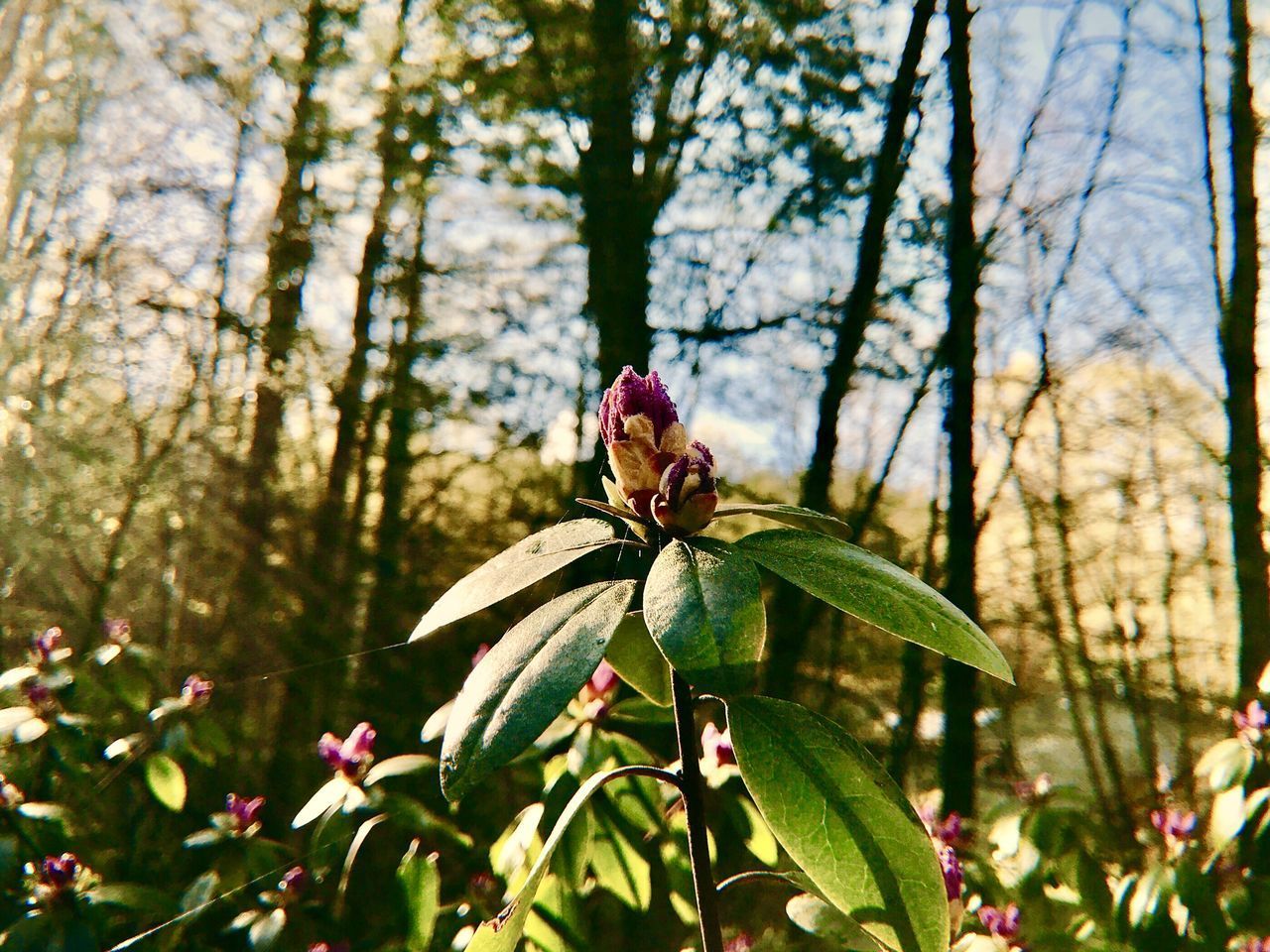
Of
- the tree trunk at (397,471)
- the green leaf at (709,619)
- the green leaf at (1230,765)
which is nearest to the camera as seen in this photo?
the green leaf at (709,619)

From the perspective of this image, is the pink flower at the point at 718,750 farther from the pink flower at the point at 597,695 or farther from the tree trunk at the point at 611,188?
the tree trunk at the point at 611,188

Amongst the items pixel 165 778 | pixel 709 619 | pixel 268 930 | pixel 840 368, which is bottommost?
pixel 268 930

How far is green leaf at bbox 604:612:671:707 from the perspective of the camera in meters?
0.51

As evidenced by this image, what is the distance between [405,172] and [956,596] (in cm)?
180

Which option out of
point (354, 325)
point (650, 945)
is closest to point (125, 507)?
point (354, 325)

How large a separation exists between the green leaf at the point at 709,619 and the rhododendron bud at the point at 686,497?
0.13 feet

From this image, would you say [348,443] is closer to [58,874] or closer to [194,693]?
Answer: [194,693]

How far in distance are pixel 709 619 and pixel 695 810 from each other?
0.15 metres

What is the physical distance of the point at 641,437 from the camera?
0.39 metres

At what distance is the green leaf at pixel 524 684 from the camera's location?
296 mm

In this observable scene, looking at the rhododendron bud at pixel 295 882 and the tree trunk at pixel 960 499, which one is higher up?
the tree trunk at pixel 960 499

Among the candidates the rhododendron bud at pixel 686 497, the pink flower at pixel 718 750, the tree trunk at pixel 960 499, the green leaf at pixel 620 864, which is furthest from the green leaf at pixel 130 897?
the tree trunk at pixel 960 499

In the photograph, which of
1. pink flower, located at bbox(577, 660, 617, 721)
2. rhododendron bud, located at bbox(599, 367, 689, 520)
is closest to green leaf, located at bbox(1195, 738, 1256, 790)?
pink flower, located at bbox(577, 660, 617, 721)

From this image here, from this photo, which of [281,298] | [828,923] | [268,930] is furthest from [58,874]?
[281,298]
